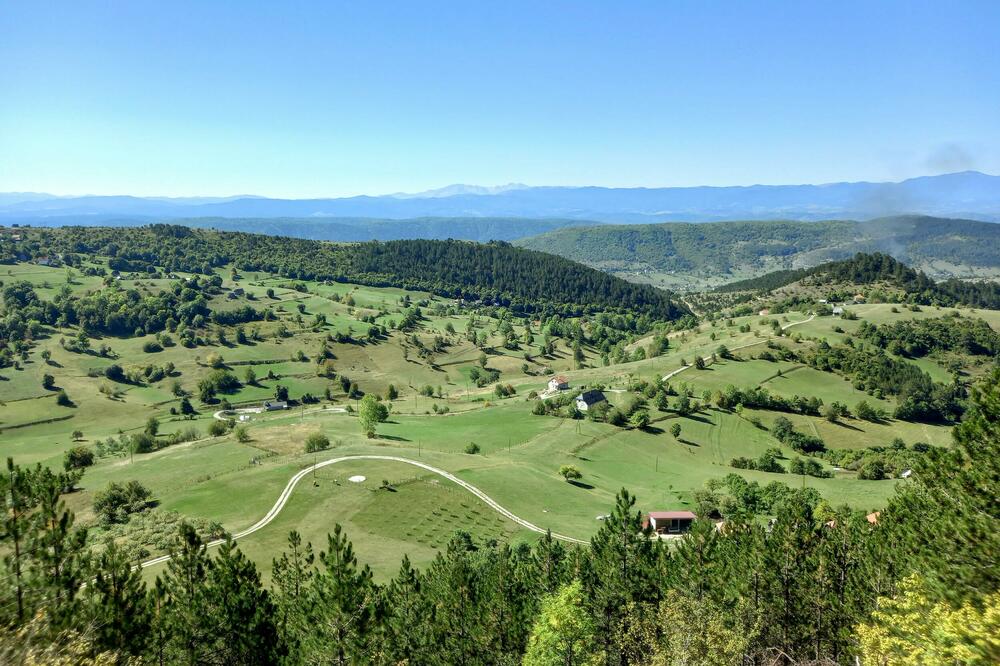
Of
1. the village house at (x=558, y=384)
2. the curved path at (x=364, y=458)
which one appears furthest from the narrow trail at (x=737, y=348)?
the curved path at (x=364, y=458)

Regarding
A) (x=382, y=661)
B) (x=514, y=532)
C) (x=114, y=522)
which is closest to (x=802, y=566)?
(x=382, y=661)

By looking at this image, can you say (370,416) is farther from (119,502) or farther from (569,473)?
(119,502)

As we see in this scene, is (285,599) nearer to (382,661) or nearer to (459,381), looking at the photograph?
(382,661)

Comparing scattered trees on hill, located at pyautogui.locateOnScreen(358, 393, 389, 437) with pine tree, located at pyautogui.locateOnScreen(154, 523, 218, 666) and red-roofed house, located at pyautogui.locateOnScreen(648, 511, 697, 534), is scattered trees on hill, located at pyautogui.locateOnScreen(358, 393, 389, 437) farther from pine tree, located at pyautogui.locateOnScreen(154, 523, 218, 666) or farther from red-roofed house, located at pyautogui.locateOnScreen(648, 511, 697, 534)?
pine tree, located at pyautogui.locateOnScreen(154, 523, 218, 666)

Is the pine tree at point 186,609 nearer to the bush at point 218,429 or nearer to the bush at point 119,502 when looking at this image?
the bush at point 119,502

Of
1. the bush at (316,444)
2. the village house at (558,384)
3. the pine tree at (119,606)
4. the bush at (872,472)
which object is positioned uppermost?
the pine tree at (119,606)

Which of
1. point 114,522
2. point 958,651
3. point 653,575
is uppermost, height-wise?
point 958,651

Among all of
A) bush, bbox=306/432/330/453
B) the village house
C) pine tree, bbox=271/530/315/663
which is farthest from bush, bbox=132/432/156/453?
the village house
